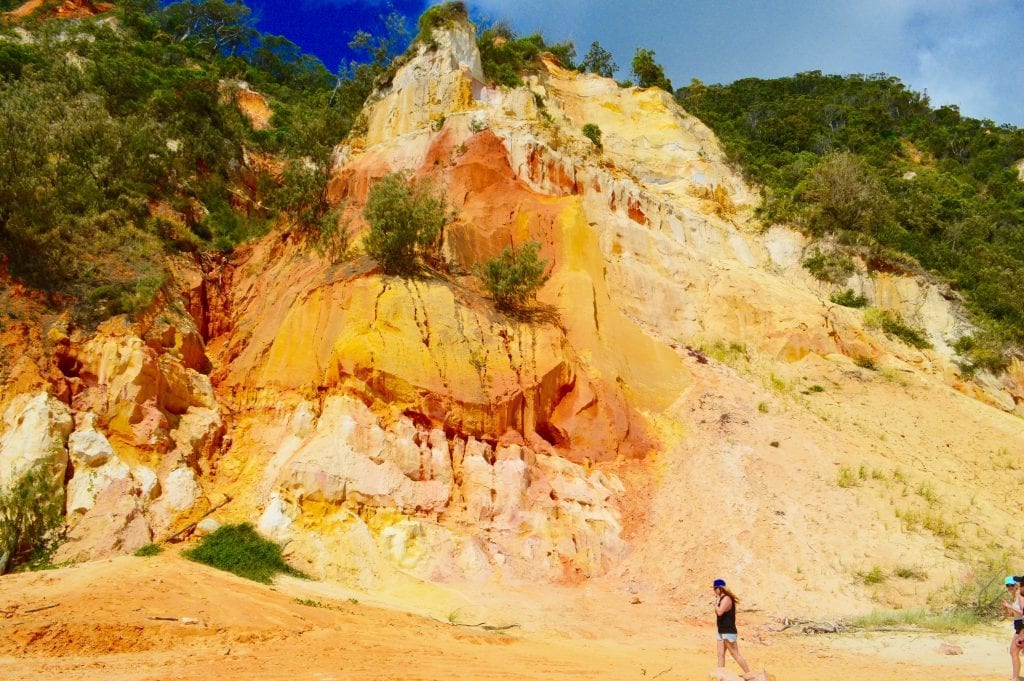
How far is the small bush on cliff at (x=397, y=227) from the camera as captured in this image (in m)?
17.4

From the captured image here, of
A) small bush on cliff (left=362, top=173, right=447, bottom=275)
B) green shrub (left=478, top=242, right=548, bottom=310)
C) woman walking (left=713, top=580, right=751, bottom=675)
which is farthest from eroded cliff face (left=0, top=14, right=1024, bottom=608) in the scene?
woman walking (left=713, top=580, right=751, bottom=675)

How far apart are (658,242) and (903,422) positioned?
1015 cm

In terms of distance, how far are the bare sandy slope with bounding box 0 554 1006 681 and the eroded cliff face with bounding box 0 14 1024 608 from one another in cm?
161

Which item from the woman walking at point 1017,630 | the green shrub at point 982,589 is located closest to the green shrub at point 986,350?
the green shrub at point 982,589

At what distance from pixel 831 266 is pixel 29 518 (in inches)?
1078

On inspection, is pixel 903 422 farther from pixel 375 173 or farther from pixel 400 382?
pixel 375 173

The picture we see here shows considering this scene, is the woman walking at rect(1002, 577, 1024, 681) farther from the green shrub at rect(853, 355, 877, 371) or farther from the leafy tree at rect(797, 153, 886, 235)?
the leafy tree at rect(797, 153, 886, 235)

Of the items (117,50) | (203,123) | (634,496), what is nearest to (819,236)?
(634,496)

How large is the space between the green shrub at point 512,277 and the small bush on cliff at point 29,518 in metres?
11.0

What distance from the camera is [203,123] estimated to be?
24375 mm

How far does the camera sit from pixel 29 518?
10.9m

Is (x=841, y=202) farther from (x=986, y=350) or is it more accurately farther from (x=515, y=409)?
(x=515, y=409)

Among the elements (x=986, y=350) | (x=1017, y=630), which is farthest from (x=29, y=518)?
(x=986, y=350)

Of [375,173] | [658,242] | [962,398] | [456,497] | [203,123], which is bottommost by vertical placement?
[456,497]
